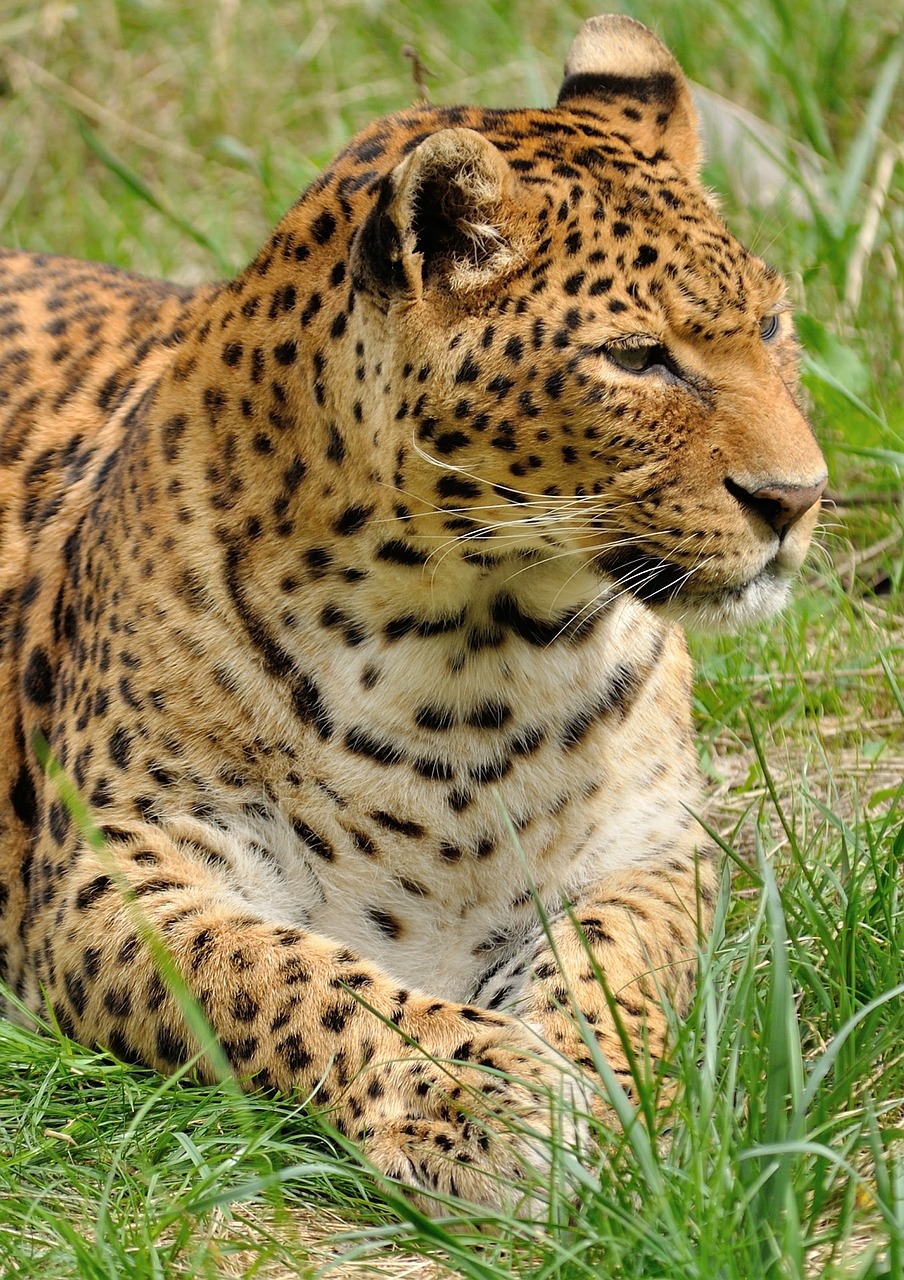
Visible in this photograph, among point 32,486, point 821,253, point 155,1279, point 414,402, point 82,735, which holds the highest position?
point 821,253

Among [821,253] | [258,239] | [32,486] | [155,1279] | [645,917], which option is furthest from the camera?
[258,239]

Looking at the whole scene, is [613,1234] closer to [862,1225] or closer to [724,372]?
[862,1225]

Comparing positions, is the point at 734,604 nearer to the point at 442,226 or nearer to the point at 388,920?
the point at 442,226

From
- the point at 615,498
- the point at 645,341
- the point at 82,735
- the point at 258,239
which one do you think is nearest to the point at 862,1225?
the point at 615,498

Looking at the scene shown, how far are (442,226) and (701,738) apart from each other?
6.93ft

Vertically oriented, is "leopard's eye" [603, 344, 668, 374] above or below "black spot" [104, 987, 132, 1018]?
above

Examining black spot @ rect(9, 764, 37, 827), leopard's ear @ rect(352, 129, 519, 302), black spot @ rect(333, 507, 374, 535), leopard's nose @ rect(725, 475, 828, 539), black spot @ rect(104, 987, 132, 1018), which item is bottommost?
black spot @ rect(104, 987, 132, 1018)

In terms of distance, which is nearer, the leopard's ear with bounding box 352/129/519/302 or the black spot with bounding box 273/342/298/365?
the leopard's ear with bounding box 352/129/519/302

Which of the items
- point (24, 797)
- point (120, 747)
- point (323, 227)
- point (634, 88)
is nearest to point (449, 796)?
point (120, 747)

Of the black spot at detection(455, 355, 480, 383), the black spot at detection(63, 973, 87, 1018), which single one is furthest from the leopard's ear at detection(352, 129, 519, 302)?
the black spot at detection(63, 973, 87, 1018)

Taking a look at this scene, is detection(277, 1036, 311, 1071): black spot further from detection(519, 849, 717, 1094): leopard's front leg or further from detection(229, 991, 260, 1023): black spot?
detection(519, 849, 717, 1094): leopard's front leg

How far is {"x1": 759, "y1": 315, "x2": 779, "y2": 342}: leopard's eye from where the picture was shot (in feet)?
13.9

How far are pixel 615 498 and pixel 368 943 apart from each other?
4.15ft

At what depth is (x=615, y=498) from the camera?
3.95 meters
